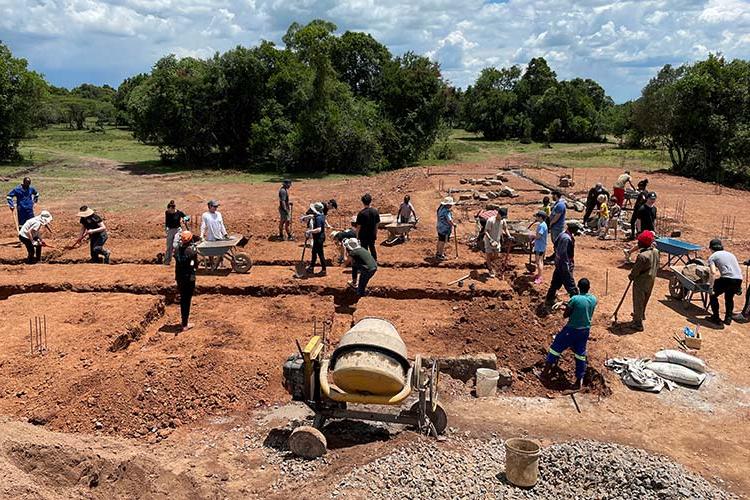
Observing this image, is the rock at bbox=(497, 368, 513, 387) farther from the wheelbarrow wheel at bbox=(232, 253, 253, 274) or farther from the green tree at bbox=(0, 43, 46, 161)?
the green tree at bbox=(0, 43, 46, 161)

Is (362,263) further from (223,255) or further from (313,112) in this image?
(313,112)

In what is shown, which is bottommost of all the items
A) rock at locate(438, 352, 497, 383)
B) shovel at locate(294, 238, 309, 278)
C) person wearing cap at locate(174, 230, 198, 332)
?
rock at locate(438, 352, 497, 383)

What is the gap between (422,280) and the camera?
1266 cm

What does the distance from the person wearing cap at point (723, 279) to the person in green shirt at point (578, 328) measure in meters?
3.62

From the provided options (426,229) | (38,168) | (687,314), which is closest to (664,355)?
(687,314)

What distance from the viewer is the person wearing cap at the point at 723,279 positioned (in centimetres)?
1064

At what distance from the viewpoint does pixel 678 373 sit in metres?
8.79

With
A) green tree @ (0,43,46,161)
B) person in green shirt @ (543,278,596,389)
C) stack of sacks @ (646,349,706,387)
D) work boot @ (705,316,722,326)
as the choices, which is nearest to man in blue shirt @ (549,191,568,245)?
work boot @ (705,316,722,326)

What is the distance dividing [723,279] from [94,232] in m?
13.3

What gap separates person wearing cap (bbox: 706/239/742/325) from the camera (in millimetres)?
10641

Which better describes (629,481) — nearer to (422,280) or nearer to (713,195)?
(422,280)

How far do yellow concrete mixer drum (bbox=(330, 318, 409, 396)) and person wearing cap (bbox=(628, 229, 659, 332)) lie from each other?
5346 millimetres

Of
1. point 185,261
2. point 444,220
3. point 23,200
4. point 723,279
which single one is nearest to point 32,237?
point 23,200

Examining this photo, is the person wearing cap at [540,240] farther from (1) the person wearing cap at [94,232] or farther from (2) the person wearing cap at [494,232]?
(1) the person wearing cap at [94,232]
